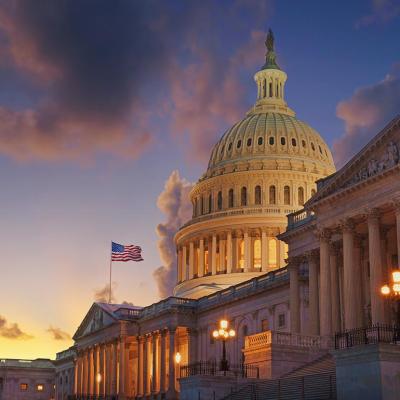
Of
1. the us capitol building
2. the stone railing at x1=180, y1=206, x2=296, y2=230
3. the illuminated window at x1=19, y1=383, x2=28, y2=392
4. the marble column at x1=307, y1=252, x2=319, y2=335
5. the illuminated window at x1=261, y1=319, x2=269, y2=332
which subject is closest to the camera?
the us capitol building

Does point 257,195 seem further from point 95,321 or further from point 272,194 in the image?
point 95,321

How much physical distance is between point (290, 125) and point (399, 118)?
83.1m

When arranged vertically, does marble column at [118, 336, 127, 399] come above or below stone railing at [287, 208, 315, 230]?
below

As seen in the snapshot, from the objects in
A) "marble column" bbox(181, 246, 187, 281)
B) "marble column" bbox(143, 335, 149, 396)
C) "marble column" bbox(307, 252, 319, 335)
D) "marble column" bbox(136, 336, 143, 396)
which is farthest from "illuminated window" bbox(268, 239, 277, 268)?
"marble column" bbox(307, 252, 319, 335)

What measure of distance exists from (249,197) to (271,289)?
1761 inches

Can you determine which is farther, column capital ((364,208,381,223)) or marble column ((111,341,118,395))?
marble column ((111,341,118,395))

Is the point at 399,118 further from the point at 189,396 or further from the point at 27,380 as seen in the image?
the point at 27,380

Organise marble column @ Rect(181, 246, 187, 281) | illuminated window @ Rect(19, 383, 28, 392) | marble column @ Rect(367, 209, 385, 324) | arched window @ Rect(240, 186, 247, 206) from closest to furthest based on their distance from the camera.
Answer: marble column @ Rect(367, 209, 385, 324) < arched window @ Rect(240, 186, 247, 206) < marble column @ Rect(181, 246, 187, 281) < illuminated window @ Rect(19, 383, 28, 392)

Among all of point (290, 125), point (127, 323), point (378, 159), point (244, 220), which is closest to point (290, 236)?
point (378, 159)

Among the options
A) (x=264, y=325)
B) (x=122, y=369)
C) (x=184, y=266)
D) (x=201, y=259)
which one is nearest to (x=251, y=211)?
(x=201, y=259)

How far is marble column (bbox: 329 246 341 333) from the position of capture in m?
64.2

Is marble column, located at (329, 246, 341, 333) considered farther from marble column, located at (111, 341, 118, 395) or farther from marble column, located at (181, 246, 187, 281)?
marble column, located at (181, 246, 187, 281)

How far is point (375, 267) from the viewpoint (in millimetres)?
57844

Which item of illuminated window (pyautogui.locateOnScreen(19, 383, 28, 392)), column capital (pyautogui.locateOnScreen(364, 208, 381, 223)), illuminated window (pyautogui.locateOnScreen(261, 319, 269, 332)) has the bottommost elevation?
illuminated window (pyautogui.locateOnScreen(19, 383, 28, 392))
